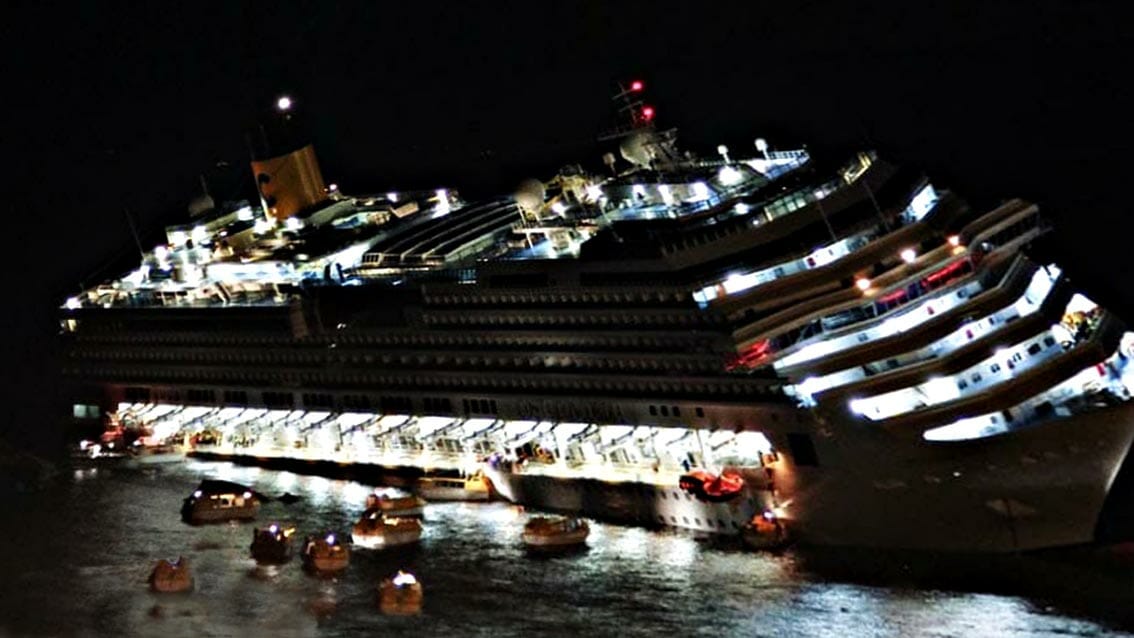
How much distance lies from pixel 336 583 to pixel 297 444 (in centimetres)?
1254

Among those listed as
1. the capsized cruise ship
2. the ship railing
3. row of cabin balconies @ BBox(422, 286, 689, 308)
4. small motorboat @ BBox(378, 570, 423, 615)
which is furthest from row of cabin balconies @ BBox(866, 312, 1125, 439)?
small motorboat @ BBox(378, 570, 423, 615)

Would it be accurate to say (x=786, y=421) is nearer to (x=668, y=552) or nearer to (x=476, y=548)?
(x=668, y=552)

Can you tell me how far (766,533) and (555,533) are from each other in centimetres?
546

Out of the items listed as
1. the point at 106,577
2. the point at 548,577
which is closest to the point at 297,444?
the point at 106,577

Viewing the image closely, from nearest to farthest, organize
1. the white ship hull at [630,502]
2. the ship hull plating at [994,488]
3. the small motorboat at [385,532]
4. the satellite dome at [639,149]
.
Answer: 1. the ship hull plating at [994,488]
2. the white ship hull at [630,502]
3. the small motorboat at [385,532]
4. the satellite dome at [639,149]

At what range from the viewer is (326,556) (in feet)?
163

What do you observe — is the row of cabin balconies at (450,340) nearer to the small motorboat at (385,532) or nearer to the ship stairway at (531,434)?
the ship stairway at (531,434)

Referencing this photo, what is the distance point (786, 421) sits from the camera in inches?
1841

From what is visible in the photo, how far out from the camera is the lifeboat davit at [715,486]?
1873 inches

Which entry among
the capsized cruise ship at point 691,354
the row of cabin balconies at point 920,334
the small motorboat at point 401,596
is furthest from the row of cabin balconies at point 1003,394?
the small motorboat at point 401,596

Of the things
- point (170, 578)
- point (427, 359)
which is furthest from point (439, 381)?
point (170, 578)

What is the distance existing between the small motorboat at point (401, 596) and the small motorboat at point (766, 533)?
25.4 feet

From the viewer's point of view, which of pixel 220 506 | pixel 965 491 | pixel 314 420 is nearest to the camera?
pixel 965 491

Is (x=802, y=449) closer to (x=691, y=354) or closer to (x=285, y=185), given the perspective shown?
(x=691, y=354)
